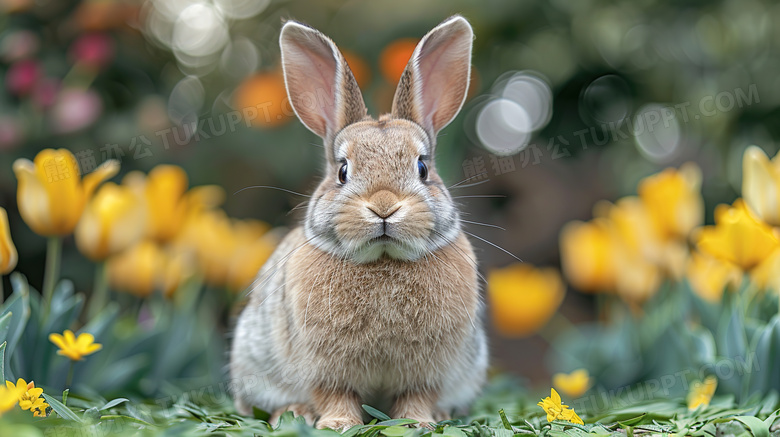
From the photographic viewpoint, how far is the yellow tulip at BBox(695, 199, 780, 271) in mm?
2686

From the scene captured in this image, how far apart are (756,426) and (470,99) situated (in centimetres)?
303

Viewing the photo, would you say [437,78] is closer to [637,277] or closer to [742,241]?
[742,241]

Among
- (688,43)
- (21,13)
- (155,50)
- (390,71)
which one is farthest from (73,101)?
(688,43)

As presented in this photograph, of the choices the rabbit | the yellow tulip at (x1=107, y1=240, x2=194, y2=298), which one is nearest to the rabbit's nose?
the rabbit

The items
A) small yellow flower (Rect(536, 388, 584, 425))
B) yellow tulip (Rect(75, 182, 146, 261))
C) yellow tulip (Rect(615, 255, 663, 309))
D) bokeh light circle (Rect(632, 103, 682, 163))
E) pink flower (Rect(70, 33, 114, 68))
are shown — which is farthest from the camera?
bokeh light circle (Rect(632, 103, 682, 163))

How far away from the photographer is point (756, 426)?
213 centimetres

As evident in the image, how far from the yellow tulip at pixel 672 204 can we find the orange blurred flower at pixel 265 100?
2.35 metres

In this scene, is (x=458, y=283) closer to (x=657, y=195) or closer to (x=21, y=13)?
(x=657, y=195)

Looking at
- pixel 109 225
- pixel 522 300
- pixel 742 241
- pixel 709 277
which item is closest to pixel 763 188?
pixel 742 241

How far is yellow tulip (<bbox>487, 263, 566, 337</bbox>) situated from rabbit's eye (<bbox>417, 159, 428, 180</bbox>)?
1976 millimetres

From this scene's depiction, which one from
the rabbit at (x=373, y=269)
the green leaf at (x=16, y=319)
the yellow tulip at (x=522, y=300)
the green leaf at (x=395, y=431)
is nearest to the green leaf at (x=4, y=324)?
the green leaf at (x=16, y=319)

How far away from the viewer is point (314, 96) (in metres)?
2.62

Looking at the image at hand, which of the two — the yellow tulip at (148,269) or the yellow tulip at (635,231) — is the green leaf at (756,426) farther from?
the yellow tulip at (148,269)

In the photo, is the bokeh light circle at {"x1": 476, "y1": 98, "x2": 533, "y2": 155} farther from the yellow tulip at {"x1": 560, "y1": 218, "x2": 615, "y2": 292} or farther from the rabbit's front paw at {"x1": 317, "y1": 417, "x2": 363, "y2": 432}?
the rabbit's front paw at {"x1": 317, "y1": 417, "x2": 363, "y2": 432}
